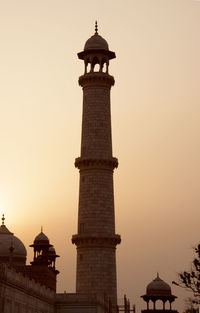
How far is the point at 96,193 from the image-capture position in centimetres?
4534

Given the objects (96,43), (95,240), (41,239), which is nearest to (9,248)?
(41,239)

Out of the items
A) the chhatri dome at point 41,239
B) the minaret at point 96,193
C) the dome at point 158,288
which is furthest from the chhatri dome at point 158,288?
the minaret at point 96,193

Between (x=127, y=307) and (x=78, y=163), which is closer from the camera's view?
(x=78, y=163)

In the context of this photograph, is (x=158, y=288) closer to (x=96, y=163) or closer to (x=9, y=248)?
(x=9, y=248)

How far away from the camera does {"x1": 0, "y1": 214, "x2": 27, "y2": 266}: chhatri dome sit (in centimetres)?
4750

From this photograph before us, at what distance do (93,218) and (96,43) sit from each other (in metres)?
12.8

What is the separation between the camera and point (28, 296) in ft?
124

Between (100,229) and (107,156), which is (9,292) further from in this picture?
(107,156)

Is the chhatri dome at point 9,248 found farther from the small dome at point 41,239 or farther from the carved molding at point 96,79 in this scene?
the carved molding at point 96,79

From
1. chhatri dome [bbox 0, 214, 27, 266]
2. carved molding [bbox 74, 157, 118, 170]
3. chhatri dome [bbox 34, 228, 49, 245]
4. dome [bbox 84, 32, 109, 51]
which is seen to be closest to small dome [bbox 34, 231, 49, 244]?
chhatri dome [bbox 34, 228, 49, 245]

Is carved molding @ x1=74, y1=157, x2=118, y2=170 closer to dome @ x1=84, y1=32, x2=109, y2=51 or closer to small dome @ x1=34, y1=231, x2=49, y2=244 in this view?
dome @ x1=84, y1=32, x2=109, y2=51

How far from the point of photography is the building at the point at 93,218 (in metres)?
44.0

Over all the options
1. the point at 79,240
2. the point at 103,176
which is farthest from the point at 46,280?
the point at 103,176

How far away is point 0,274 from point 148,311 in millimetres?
28581
